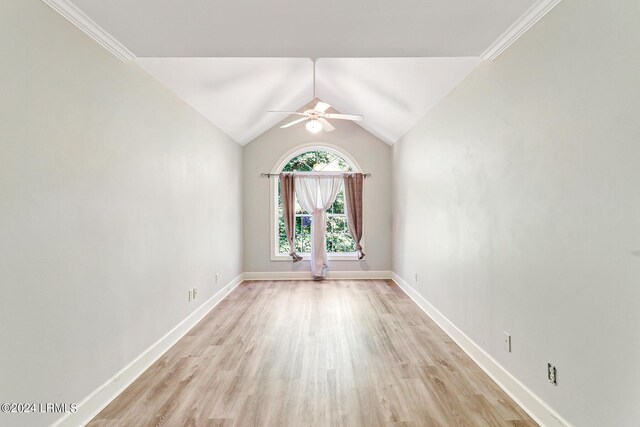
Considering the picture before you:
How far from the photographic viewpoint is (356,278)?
6188mm

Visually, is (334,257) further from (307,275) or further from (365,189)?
(365,189)

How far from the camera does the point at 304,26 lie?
2059 mm

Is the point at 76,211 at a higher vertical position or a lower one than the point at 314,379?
higher

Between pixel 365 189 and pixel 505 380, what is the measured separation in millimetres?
4252

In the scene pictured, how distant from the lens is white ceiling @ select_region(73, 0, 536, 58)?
6.03 feet

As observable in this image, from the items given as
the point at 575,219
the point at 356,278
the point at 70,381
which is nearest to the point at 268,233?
the point at 356,278

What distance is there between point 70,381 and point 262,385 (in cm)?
114

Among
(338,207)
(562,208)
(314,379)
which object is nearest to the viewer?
(562,208)

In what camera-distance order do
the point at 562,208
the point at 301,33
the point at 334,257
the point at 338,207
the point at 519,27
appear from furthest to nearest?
the point at 338,207, the point at 334,257, the point at 301,33, the point at 519,27, the point at 562,208

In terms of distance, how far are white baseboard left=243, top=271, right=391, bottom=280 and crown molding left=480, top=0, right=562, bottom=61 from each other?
14.3 ft

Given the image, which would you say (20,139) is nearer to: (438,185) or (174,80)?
(174,80)

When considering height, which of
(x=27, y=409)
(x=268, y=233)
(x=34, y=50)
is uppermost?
(x=34, y=50)

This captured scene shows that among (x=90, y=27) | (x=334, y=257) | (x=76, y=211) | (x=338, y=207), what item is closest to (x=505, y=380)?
(x=76, y=211)

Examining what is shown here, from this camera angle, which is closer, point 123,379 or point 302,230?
point 123,379
